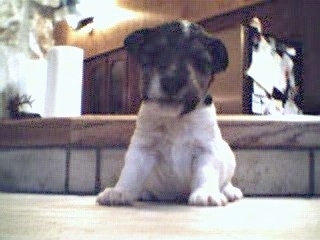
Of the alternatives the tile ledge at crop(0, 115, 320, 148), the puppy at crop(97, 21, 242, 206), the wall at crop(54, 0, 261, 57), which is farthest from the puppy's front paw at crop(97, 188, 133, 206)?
the wall at crop(54, 0, 261, 57)

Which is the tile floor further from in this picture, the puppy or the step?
the step

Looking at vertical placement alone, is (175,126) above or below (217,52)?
below

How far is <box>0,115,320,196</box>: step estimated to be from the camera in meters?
1.19

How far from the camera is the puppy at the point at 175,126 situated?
3.11 ft

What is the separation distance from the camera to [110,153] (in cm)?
122

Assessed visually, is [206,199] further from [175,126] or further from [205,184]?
[175,126]

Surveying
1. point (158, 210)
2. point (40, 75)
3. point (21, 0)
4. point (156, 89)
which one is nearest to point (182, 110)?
point (156, 89)

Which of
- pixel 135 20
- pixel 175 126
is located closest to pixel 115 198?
pixel 175 126

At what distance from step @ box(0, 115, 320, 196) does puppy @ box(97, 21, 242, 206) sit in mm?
145

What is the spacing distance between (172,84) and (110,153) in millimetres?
322

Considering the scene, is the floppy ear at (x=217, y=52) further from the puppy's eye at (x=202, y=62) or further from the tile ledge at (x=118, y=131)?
the tile ledge at (x=118, y=131)

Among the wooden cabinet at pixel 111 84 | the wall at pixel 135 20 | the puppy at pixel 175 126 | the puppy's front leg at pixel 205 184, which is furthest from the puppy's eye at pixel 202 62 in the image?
the wooden cabinet at pixel 111 84

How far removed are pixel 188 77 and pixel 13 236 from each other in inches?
16.8

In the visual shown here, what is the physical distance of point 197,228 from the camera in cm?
68
